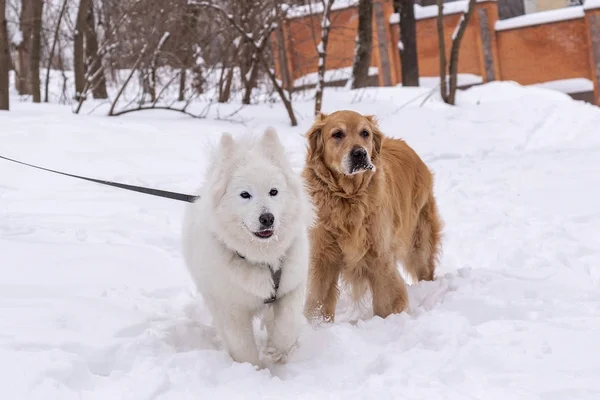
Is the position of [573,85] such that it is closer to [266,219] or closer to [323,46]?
[323,46]

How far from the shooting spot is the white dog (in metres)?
3.88

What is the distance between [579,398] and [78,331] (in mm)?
2734

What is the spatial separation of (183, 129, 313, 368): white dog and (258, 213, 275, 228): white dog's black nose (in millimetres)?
97

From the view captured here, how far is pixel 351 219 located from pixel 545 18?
758 inches

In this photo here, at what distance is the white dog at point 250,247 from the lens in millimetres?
3881

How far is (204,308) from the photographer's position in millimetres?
5121

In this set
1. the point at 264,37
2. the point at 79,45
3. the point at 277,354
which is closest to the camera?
the point at 277,354

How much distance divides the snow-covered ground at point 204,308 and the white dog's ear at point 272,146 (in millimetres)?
510

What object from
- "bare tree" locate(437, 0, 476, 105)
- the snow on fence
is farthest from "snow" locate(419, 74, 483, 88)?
"bare tree" locate(437, 0, 476, 105)

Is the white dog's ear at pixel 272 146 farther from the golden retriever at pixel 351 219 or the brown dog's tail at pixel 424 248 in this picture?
the brown dog's tail at pixel 424 248

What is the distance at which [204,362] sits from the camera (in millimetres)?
3773

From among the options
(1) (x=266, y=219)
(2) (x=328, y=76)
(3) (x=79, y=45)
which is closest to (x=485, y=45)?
(2) (x=328, y=76)

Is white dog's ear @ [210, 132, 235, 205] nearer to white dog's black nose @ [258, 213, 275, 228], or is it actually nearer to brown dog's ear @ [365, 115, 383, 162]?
white dog's black nose @ [258, 213, 275, 228]

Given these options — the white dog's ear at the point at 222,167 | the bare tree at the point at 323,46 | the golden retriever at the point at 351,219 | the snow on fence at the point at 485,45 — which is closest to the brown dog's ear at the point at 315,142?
the golden retriever at the point at 351,219
